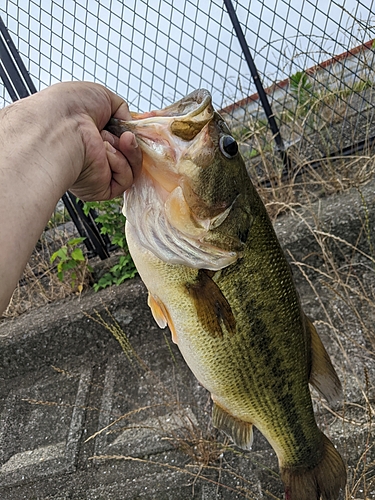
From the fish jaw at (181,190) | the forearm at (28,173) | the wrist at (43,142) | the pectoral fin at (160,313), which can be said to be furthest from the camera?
the pectoral fin at (160,313)

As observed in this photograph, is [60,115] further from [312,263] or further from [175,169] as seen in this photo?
[312,263]

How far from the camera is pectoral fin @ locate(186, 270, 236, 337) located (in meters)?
1.50

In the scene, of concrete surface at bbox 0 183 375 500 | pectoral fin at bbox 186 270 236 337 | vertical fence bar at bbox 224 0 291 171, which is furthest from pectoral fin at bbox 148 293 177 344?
vertical fence bar at bbox 224 0 291 171

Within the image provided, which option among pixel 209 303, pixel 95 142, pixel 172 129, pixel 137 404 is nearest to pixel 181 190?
pixel 172 129

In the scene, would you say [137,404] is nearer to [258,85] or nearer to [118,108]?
[118,108]

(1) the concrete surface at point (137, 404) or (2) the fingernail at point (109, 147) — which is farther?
(1) the concrete surface at point (137, 404)

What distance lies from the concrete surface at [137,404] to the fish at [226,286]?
0.79 feet

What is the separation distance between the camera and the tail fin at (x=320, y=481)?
171 centimetres

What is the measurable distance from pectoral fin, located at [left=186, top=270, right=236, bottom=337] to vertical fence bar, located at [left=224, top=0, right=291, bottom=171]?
244cm

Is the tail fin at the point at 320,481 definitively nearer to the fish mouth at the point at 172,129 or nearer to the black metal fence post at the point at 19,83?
the fish mouth at the point at 172,129

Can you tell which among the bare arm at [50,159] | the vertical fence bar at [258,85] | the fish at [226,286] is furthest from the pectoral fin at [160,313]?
the vertical fence bar at [258,85]

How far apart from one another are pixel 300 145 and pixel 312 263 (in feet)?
3.57

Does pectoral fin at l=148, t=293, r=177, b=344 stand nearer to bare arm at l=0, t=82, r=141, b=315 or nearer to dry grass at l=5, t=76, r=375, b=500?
bare arm at l=0, t=82, r=141, b=315

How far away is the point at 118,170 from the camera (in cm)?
136
